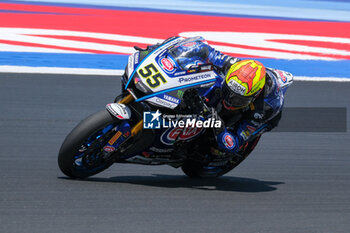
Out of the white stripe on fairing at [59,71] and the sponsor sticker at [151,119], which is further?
the white stripe on fairing at [59,71]

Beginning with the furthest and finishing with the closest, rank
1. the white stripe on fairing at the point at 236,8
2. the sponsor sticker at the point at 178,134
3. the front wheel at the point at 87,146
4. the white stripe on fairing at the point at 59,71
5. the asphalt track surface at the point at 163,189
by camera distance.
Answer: the white stripe on fairing at the point at 236,8 → the white stripe on fairing at the point at 59,71 → the sponsor sticker at the point at 178,134 → the front wheel at the point at 87,146 → the asphalt track surface at the point at 163,189

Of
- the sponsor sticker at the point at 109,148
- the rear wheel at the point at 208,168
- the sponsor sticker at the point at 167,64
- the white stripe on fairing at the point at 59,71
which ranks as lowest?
the rear wheel at the point at 208,168

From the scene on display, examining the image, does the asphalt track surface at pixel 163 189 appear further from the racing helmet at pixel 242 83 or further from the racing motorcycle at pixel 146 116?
the racing helmet at pixel 242 83

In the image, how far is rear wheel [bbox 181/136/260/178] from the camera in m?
6.00

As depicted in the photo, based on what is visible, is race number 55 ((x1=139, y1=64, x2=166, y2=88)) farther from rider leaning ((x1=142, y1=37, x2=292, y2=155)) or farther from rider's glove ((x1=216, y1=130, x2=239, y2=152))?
rider's glove ((x1=216, y1=130, x2=239, y2=152))

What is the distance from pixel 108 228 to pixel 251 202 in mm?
1386

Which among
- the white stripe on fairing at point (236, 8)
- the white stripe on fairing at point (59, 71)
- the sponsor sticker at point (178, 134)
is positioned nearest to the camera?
the sponsor sticker at point (178, 134)

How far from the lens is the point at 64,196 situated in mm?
5016

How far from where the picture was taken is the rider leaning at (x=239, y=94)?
17.3 ft

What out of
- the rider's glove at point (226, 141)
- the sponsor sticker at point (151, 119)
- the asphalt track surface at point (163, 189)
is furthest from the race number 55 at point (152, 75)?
the asphalt track surface at point (163, 189)

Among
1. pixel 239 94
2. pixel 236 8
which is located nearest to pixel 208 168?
pixel 239 94

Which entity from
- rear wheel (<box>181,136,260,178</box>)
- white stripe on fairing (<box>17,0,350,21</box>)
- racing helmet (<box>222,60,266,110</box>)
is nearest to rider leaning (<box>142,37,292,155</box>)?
racing helmet (<box>222,60,266,110</box>)

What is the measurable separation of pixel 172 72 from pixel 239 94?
526mm

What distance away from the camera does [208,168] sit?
599cm
